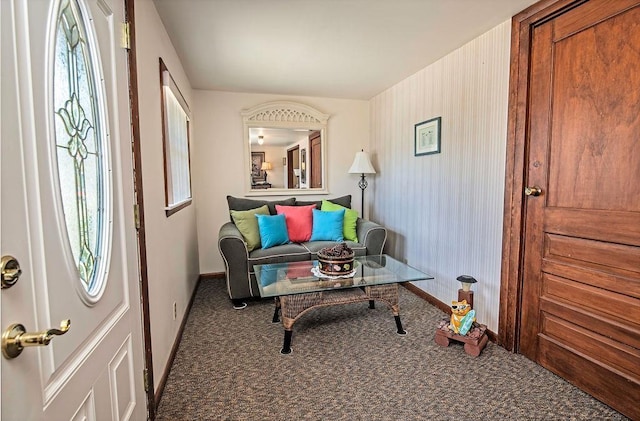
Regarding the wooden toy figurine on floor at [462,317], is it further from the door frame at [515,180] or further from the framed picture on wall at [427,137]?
the framed picture on wall at [427,137]

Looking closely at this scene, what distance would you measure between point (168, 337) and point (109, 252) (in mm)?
1188

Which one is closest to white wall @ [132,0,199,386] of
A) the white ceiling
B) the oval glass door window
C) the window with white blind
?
the window with white blind

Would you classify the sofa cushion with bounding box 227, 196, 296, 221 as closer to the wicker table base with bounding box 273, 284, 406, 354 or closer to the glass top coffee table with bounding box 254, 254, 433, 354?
the glass top coffee table with bounding box 254, 254, 433, 354

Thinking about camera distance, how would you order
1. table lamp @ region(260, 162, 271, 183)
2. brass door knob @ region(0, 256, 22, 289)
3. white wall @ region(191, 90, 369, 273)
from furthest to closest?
table lamp @ region(260, 162, 271, 183)
white wall @ region(191, 90, 369, 273)
brass door knob @ region(0, 256, 22, 289)

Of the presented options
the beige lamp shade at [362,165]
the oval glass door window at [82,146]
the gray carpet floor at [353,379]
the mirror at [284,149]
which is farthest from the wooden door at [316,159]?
the oval glass door window at [82,146]

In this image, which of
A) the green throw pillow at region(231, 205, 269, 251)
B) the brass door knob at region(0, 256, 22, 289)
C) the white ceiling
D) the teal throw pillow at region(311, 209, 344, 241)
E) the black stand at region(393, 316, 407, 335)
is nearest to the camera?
the brass door knob at region(0, 256, 22, 289)

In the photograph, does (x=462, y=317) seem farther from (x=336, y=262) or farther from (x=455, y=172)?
(x=455, y=172)

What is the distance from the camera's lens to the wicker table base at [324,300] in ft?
7.66

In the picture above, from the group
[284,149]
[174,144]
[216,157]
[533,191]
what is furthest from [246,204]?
[533,191]

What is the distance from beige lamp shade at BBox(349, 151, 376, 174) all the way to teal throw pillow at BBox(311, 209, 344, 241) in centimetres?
65

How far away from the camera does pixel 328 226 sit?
3.69 m

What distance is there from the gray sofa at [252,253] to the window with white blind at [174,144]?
549 millimetres

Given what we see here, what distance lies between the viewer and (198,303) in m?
3.21

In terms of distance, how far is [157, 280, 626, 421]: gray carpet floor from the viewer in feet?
5.57
